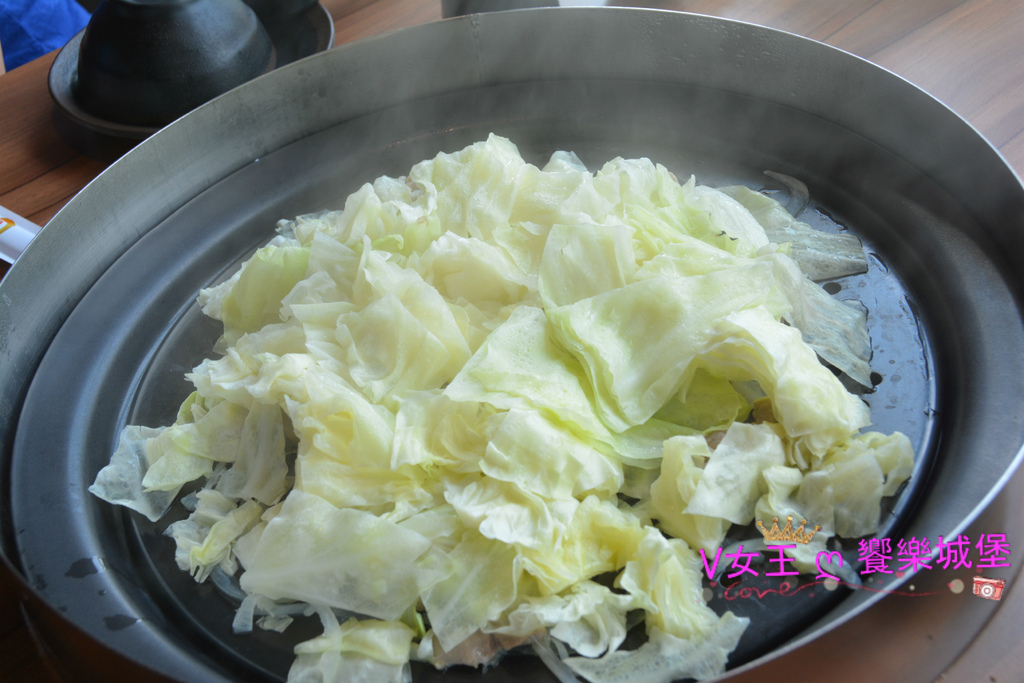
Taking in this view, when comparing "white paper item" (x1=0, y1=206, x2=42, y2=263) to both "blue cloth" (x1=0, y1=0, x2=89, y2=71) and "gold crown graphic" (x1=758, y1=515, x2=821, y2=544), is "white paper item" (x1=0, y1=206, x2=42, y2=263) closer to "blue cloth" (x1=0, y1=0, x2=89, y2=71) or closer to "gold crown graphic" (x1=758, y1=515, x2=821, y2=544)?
"gold crown graphic" (x1=758, y1=515, x2=821, y2=544)

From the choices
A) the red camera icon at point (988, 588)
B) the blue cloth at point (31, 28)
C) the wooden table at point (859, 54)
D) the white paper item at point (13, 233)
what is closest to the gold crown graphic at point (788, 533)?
the red camera icon at point (988, 588)

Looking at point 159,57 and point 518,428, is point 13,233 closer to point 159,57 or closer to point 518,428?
point 159,57

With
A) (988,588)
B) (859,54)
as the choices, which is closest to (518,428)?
(988,588)

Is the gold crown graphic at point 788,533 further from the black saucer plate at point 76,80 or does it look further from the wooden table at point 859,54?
the black saucer plate at point 76,80

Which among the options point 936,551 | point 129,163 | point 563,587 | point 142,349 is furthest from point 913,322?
point 129,163

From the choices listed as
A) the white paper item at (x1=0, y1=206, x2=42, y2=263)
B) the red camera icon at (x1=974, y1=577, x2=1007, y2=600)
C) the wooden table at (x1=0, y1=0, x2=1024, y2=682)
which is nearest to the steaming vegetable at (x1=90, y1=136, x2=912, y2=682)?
the red camera icon at (x1=974, y1=577, x2=1007, y2=600)
